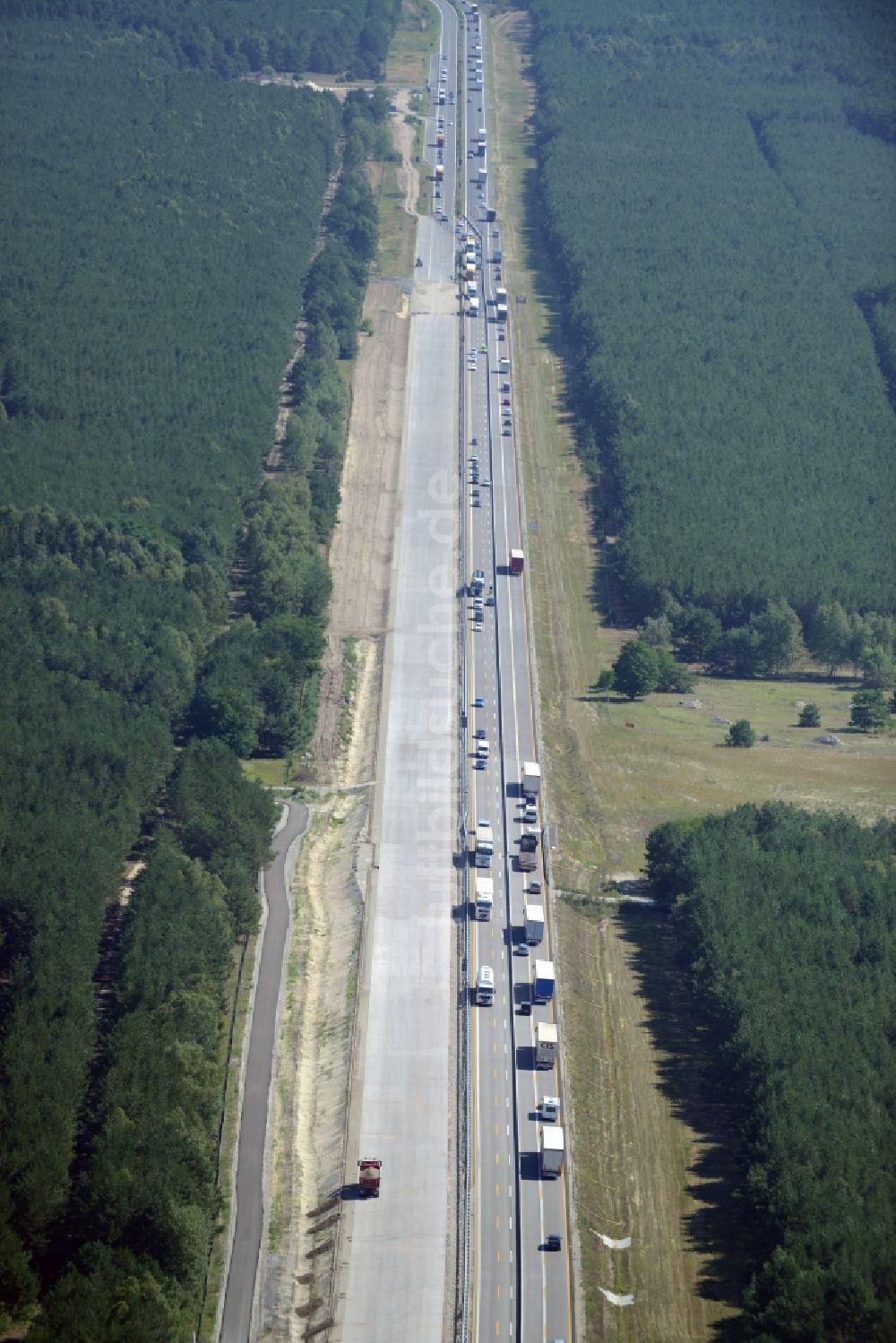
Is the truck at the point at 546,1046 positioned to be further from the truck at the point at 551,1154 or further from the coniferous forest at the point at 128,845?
the coniferous forest at the point at 128,845

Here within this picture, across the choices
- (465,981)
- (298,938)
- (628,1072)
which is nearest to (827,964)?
(628,1072)

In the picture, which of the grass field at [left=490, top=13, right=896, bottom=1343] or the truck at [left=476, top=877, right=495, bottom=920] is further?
the truck at [left=476, top=877, right=495, bottom=920]

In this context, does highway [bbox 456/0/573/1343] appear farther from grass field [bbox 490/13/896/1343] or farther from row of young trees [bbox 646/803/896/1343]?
row of young trees [bbox 646/803/896/1343]

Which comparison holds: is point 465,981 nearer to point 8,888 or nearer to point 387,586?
point 8,888

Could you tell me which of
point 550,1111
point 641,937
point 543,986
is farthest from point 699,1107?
point 641,937

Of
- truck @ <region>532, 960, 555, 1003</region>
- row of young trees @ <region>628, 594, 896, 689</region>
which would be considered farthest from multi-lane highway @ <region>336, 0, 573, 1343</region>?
row of young trees @ <region>628, 594, 896, 689</region>

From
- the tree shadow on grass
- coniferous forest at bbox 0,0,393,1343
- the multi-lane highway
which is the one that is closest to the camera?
coniferous forest at bbox 0,0,393,1343
